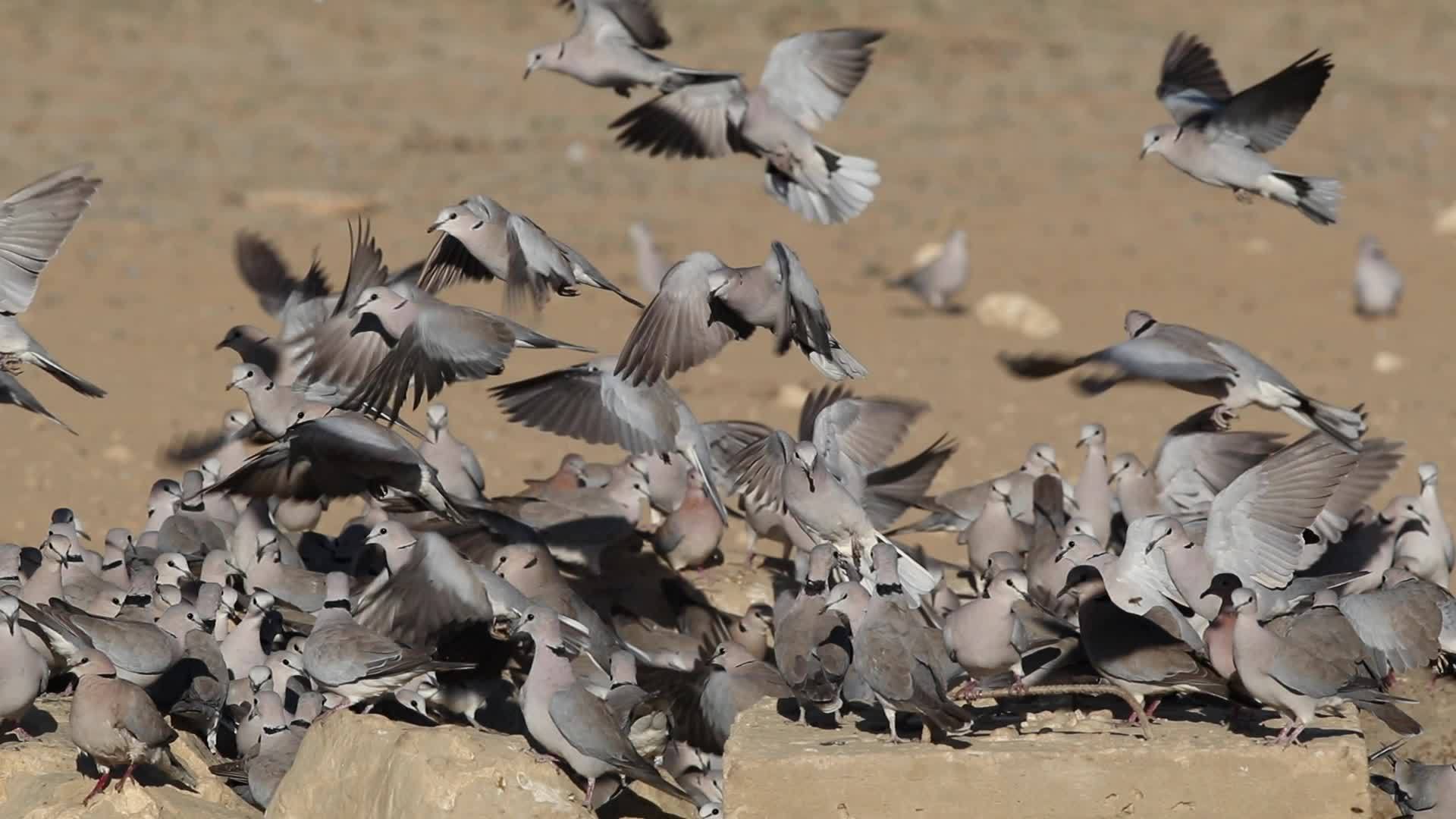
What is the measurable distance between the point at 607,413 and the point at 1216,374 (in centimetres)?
244

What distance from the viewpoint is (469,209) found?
841 cm

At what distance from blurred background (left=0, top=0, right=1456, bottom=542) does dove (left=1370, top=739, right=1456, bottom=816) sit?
5164 millimetres

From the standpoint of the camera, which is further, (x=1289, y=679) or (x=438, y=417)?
(x=438, y=417)

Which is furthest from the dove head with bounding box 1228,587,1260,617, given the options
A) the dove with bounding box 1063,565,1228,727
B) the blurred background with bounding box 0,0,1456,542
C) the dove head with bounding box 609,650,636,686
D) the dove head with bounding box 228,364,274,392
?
the blurred background with bounding box 0,0,1456,542

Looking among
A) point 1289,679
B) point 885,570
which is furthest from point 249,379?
point 1289,679

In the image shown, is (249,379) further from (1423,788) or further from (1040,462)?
(1423,788)

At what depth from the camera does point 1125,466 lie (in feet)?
31.8

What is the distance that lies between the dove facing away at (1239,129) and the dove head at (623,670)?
3.24 metres

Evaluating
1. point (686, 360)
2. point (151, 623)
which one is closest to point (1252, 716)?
point (686, 360)

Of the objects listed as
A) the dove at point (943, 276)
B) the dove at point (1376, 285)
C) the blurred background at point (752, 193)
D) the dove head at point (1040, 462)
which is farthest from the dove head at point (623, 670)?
the dove at point (1376, 285)

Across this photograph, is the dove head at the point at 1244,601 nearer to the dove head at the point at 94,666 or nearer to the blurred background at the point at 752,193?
the dove head at the point at 94,666

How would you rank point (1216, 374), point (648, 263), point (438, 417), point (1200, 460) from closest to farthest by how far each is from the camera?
point (1216, 374)
point (1200, 460)
point (438, 417)
point (648, 263)

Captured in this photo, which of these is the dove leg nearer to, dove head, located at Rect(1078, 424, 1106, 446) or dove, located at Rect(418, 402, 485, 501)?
dove, located at Rect(418, 402, 485, 501)

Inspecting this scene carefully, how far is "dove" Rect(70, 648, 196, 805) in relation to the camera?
6.70 metres
